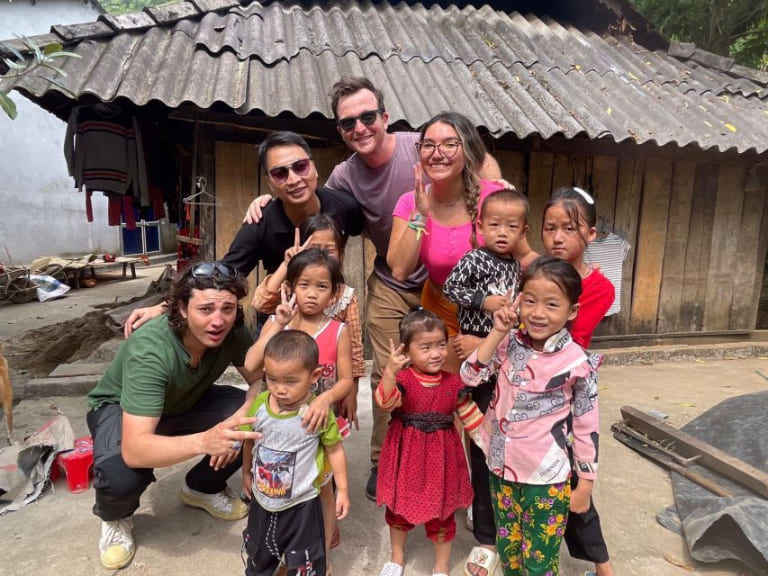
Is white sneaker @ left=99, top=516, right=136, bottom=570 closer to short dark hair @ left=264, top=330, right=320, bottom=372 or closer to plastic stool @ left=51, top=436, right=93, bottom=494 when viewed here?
plastic stool @ left=51, top=436, right=93, bottom=494

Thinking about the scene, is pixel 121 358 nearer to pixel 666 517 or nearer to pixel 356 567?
pixel 356 567

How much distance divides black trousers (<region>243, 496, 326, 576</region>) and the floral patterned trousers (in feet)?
2.51

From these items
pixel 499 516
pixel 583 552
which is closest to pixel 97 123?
pixel 499 516

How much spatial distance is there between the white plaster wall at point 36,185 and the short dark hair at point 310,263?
45.8 ft

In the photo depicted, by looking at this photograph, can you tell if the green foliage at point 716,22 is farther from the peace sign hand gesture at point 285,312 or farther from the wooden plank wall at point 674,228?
the peace sign hand gesture at point 285,312

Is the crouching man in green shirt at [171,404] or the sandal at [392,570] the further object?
the sandal at [392,570]

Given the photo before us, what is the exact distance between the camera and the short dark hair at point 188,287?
2148 mm

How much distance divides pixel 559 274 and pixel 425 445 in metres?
0.96

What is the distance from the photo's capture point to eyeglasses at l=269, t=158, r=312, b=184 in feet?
7.74

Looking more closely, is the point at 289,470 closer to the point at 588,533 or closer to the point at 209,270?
the point at 209,270

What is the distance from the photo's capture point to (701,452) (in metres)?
3.04

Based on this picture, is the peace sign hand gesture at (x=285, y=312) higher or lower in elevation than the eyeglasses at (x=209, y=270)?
lower

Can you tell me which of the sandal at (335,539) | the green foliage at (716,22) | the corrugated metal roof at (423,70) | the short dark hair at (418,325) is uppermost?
the green foliage at (716,22)

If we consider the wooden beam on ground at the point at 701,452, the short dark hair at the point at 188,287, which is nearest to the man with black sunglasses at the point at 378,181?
the short dark hair at the point at 188,287
